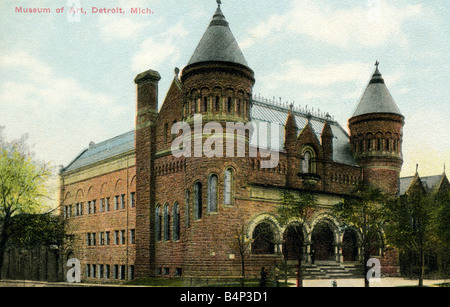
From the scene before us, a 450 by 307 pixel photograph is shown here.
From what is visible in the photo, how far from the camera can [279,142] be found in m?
43.9

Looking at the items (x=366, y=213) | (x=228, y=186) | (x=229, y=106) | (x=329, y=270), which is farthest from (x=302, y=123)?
(x=366, y=213)

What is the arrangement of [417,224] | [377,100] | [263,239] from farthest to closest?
[377,100], [263,239], [417,224]

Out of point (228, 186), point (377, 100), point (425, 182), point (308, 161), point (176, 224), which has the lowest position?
point (176, 224)

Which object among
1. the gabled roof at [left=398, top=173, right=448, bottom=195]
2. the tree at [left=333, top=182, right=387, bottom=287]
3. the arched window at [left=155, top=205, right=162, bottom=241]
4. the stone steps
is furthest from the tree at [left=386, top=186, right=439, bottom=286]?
the gabled roof at [left=398, top=173, right=448, bottom=195]

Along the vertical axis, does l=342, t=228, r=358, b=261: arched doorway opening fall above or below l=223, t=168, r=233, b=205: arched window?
below

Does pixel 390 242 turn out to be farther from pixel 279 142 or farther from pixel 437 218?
pixel 279 142

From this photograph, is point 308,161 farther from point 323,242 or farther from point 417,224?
point 417,224

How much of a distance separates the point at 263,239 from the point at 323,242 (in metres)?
7.61

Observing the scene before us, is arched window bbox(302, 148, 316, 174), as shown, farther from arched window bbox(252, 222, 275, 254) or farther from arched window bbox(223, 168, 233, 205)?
arched window bbox(223, 168, 233, 205)

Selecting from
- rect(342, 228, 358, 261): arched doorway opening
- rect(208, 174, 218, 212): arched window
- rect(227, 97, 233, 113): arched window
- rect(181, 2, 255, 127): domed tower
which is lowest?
rect(342, 228, 358, 261): arched doorway opening

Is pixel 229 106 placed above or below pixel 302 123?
below

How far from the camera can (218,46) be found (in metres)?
38.4

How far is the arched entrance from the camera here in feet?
147
